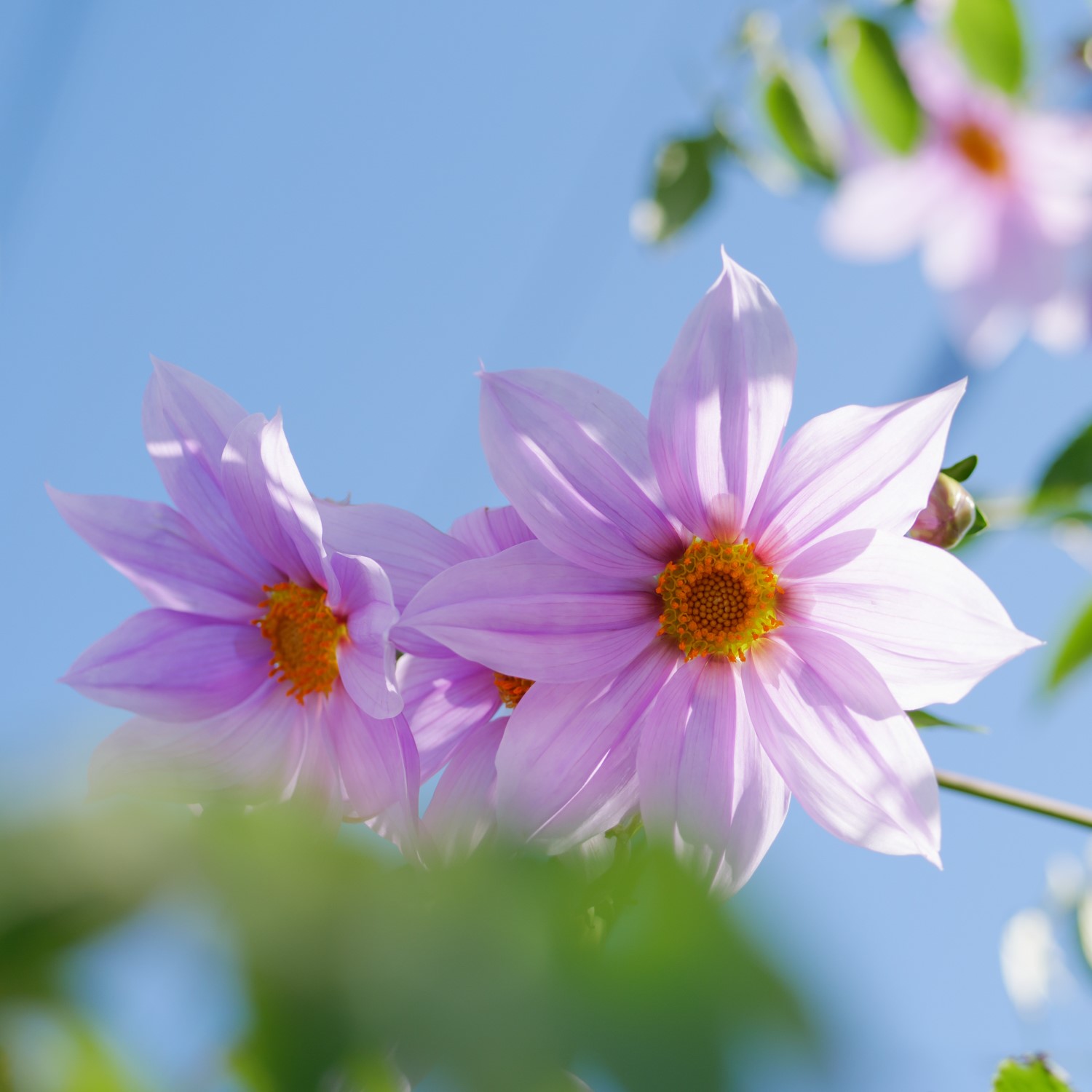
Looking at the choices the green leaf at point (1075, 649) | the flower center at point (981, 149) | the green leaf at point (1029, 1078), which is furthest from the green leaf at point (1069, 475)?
the flower center at point (981, 149)

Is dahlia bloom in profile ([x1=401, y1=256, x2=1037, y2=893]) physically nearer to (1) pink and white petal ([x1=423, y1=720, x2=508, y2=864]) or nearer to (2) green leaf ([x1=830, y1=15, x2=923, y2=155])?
(1) pink and white petal ([x1=423, y1=720, x2=508, y2=864])

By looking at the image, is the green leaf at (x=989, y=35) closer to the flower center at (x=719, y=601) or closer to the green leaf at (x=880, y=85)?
the green leaf at (x=880, y=85)

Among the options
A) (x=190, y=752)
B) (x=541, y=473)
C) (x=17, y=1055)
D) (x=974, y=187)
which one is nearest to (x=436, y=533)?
(x=541, y=473)

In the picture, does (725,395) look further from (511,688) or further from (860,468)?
(511,688)

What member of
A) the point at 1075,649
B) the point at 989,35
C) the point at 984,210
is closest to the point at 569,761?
the point at 1075,649

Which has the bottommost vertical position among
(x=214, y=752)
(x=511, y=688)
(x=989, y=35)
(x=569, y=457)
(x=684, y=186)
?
(x=214, y=752)

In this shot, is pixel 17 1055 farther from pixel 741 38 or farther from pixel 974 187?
pixel 974 187
